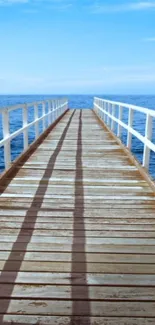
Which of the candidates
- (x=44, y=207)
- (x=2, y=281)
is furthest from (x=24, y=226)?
(x=2, y=281)

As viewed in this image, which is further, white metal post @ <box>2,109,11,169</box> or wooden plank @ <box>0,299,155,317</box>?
white metal post @ <box>2,109,11,169</box>

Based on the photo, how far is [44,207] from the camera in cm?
384

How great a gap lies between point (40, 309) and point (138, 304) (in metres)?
0.66

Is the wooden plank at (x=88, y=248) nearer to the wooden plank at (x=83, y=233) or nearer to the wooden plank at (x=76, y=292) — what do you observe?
the wooden plank at (x=83, y=233)

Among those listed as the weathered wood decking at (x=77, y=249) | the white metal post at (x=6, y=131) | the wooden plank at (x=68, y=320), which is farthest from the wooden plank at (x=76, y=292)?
the white metal post at (x=6, y=131)

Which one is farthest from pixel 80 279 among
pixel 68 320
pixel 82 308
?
pixel 68 320

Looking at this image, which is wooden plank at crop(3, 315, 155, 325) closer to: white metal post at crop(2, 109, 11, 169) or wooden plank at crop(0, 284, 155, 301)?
wooden plank at crop(0, 284, 155, 301)

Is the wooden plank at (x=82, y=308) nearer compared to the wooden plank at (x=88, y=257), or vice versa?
the wooden plank at (x=82, y=308)

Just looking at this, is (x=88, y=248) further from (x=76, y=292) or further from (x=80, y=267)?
(x=76, y=292)

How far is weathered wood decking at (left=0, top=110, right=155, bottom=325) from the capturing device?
2.14m

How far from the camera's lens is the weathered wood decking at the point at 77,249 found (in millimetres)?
2143

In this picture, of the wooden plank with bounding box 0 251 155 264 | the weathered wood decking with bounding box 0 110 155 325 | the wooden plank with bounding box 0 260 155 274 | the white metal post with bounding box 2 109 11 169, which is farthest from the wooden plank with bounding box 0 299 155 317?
the white metal post with bounding box 2 109 11 169

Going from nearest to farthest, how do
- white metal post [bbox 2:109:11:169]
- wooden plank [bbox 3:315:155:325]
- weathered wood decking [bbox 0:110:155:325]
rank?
wooden plank [bbox 3:315:155:325]
weathered wood decking [bbox 0:110:155:325]
white metal post [bbox 2:109:11:169]

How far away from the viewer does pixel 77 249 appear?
2.88 meters
